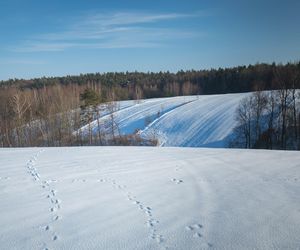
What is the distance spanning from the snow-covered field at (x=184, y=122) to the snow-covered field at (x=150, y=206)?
2997 cm

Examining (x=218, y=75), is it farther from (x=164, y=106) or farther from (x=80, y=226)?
(x=80, y=226)

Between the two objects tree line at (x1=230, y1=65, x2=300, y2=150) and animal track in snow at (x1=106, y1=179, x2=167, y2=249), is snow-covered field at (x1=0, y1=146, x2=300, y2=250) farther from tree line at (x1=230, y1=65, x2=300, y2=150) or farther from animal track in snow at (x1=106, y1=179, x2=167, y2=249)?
tree line at (x1=230, y1=65, x2=300, y2=150)

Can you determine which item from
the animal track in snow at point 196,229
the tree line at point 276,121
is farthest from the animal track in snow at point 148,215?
the tree line at point 276,121

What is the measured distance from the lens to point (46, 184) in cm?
852

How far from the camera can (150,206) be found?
258 inches

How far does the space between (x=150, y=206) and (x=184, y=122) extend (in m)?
44.3

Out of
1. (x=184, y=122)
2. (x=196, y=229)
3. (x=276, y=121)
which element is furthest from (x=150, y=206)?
(x=184, y=122)

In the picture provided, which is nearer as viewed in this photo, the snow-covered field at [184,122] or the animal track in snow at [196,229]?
the animal track in snow at [196,229]

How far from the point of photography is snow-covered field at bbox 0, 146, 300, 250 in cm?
482

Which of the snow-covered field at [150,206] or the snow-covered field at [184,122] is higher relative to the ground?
the snow-covered field at [150,206]

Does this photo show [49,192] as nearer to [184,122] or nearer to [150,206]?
[150,206]

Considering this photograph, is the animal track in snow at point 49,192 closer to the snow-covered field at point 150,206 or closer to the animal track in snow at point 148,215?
the snow-covered field at point 150,206

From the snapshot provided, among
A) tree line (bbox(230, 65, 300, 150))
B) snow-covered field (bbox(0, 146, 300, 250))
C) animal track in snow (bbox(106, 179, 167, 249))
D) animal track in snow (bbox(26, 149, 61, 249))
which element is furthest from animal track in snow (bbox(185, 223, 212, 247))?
tree line (bbox(230, 65, 300, 150))

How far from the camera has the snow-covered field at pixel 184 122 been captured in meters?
42.4
